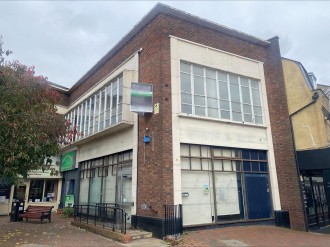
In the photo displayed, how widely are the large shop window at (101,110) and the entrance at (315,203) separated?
9.56 metres

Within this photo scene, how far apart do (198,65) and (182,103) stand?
2.12 metres

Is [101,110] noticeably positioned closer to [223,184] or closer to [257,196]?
[223,184]

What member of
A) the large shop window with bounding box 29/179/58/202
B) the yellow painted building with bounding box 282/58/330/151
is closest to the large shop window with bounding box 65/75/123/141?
the large shop window with bounding box 29/179/58/202

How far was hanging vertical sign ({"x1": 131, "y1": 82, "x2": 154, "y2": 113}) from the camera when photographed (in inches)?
464

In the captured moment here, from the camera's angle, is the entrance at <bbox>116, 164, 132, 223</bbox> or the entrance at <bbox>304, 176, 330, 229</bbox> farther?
the entrance at <bbox>304, 176, 330, 229</bbox>

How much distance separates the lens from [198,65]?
1308 centimetres

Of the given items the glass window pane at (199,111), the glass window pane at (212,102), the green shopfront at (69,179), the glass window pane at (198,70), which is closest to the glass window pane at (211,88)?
the glass window pane at (212,102)

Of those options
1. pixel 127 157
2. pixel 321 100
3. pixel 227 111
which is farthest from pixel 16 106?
pixel 321 100

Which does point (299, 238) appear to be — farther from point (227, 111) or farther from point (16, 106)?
point (16, 106)

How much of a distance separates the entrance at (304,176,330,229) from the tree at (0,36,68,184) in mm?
11348

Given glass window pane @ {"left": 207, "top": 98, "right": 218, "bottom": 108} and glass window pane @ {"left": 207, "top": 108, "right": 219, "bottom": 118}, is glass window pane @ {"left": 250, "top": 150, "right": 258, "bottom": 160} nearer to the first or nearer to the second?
glass window pane @ {"left": 207, "top": 108, "right": 219, "bottom": 118}

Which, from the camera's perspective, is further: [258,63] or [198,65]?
[258,63]

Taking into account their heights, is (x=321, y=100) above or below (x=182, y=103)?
above

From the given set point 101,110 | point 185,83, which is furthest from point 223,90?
point 101,110
